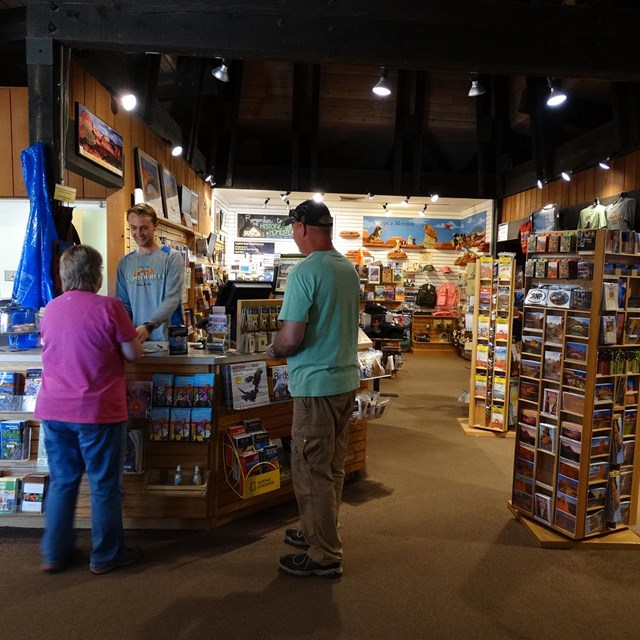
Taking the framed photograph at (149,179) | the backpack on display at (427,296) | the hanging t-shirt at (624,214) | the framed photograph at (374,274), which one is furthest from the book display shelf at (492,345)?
the backpack on display at (427,296)

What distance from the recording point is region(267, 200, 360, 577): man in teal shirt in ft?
8.00

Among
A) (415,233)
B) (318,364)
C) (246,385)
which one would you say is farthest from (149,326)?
(415,233)

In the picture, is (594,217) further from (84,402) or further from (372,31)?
(84,402)

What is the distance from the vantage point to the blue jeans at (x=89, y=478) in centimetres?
247

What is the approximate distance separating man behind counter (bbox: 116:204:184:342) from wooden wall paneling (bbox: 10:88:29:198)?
1737mm

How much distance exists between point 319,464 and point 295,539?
0.73 metres

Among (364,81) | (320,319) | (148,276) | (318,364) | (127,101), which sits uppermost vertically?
(364,81)

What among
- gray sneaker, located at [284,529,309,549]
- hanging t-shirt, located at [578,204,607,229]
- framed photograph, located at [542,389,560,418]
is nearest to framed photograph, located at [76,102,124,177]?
gray sneaker, located at [284,529,309,549]

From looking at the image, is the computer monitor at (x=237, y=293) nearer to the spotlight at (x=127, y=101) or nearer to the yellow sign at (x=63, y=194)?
the yellow sign at (x=63, y=194)

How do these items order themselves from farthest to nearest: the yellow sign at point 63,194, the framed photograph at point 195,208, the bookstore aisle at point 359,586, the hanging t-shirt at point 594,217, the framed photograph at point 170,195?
1. the framed photograph at point 195,208
2. the hanging t-shirt at point 594,217
3. the framed photograph at point 170,195
4. the yellow sign at point 63,194
5. the bookstore aisle at point 359,586

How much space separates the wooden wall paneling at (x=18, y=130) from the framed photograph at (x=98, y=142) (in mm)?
786

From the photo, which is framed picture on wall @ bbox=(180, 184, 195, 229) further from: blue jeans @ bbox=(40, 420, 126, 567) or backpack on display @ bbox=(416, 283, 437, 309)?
backpack on display @ bbox=(416, 283, 437, 309)

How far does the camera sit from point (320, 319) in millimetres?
2463

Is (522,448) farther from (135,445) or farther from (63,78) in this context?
(63,78)
